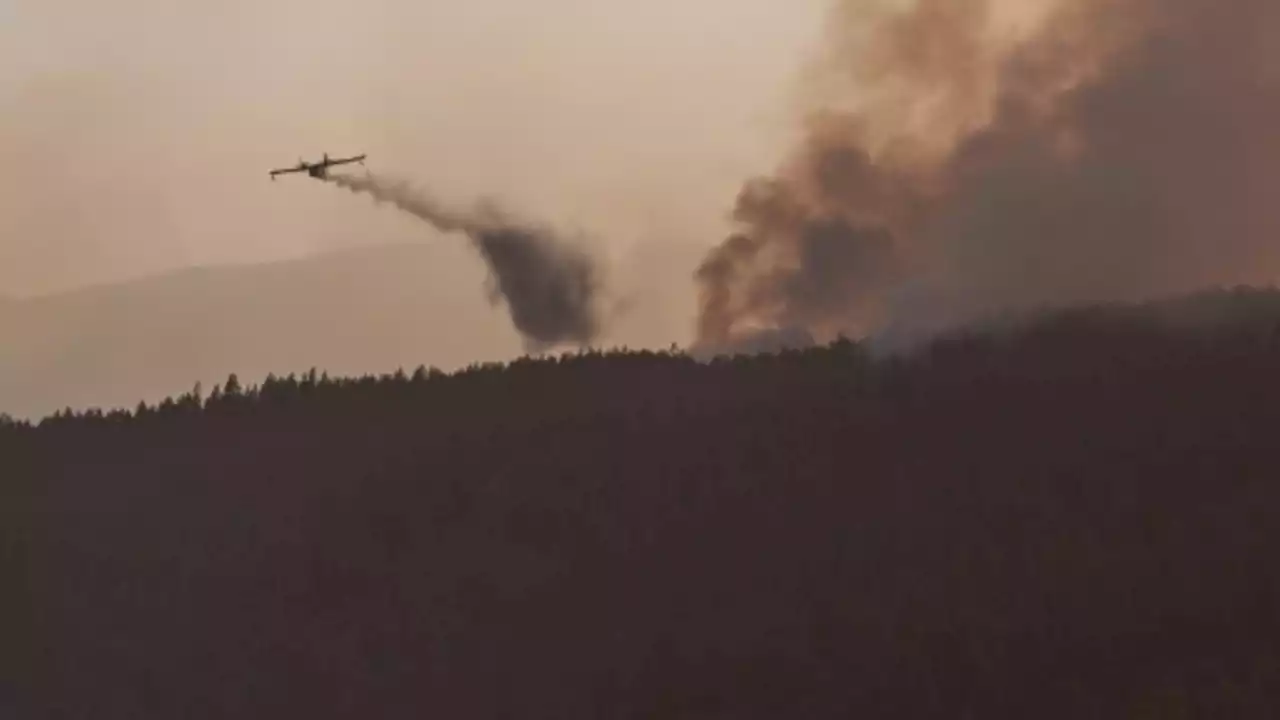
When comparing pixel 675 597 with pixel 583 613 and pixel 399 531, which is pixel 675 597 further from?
pixel 399 531

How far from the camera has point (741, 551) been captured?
2269 inches

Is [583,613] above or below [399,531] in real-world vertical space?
below

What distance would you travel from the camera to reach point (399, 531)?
67.8 m

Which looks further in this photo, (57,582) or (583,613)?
(57,582)

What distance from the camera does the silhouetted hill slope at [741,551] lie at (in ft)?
158

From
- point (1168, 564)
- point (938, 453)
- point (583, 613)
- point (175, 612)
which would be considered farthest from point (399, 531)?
point (1168, 564)

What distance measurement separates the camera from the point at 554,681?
52812 millimetres

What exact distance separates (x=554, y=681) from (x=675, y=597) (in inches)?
203

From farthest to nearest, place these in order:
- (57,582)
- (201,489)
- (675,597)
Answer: (201,489)
(57,582)
(675,597)

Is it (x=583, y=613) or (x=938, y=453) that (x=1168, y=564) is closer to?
(x=938, y=453)

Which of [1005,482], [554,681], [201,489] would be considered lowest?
[554,681]

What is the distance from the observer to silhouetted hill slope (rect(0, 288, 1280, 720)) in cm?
4828

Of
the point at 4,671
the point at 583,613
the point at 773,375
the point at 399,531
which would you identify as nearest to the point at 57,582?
the point at 4,671

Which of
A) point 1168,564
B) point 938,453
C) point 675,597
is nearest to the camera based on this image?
point 1168,564
